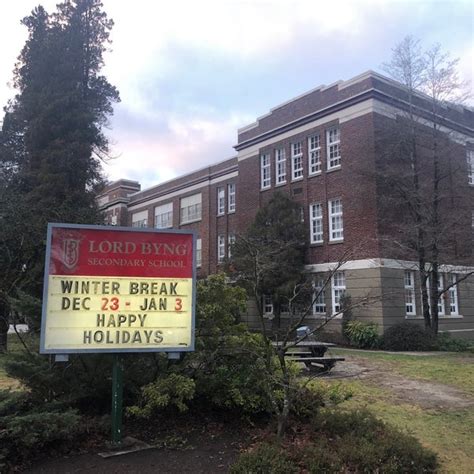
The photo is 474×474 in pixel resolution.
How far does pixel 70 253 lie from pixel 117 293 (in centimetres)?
73

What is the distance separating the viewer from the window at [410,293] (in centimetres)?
2467

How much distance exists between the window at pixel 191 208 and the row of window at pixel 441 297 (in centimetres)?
1944

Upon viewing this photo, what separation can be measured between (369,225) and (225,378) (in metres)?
18.2

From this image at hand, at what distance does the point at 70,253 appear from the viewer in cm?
604

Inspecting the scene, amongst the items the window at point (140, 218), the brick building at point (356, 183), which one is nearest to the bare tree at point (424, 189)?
the brick building at point (356, 183)

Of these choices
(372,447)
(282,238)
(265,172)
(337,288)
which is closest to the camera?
(372,447)

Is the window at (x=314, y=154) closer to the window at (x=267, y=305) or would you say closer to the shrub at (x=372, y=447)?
the window at (x=267, y=305)

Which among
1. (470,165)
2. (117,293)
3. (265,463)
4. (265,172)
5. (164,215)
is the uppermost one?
(164,215)

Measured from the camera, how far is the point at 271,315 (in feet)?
96.8

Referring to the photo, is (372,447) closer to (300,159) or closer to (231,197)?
(300,159)

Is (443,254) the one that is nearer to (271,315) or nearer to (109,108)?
(271,315)

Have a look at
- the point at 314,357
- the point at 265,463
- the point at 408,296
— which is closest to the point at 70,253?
the point at 265,463

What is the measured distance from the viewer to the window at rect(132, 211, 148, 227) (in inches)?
1892

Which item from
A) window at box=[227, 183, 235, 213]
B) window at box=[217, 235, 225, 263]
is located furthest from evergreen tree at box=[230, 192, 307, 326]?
window at box=[217, 235, 225, 263]
